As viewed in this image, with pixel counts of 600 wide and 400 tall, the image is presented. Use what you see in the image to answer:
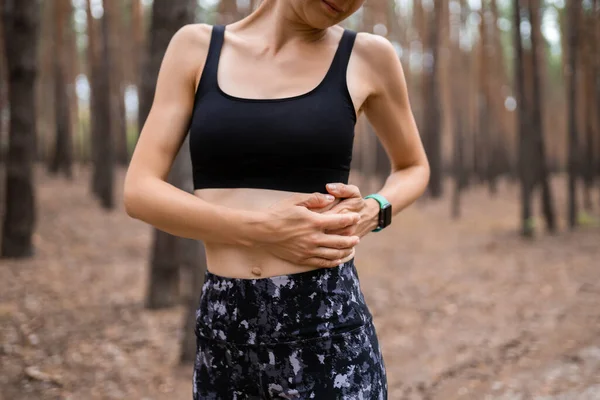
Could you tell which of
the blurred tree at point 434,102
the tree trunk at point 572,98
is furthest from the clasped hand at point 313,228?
the blurred tree at point 434,102

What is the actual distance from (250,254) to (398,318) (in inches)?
222

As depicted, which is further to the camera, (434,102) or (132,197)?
(434,102)

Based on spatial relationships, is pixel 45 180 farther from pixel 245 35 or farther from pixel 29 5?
pixel 245 35

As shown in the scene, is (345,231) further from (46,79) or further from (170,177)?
(46,79)

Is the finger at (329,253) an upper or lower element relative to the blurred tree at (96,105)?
lower

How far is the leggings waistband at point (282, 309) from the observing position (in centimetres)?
147

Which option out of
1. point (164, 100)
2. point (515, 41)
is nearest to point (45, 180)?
point (515, 41)

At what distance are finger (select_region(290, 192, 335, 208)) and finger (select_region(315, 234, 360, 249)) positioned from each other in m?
0.09

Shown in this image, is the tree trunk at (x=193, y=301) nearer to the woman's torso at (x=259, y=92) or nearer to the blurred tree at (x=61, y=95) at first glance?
the woman's torso at (x=259, y=92)

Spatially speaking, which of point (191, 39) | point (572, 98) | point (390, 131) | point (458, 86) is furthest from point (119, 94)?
point (390, 131)

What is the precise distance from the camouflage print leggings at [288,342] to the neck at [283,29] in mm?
693

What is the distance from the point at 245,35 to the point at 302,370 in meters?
1.00

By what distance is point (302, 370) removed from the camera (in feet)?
4.78

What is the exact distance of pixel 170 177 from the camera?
17.9ft
